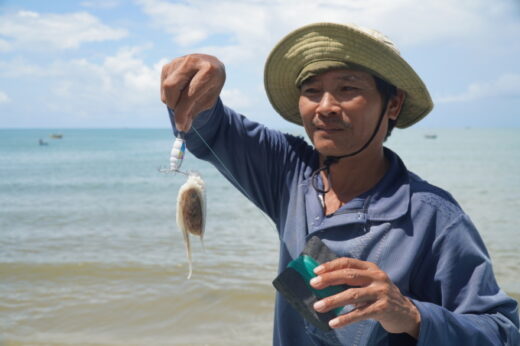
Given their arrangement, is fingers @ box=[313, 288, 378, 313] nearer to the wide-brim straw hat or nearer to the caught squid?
the caught squid

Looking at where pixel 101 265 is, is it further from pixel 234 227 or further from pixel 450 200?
pixel 450 200

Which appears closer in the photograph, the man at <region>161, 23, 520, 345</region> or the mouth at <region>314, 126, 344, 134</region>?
the man at <region>161, 23, 520, 345</region>

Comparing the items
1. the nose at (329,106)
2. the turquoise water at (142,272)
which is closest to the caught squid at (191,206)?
the nose at (329,106)

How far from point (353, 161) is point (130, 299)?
568 cm

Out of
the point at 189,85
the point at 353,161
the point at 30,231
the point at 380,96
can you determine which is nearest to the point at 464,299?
the point at 353,161

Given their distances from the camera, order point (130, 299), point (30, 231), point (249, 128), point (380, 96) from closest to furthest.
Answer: point (380, 96)
point (249, 128)
point (130, 299)
point (30, 231)

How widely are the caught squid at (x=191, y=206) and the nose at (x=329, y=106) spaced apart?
23.9 inches

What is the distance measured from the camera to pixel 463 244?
184 cm

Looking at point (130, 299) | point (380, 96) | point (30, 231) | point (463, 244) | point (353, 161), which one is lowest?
point (30, 231)

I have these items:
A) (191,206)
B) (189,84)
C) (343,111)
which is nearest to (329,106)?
(343,111)

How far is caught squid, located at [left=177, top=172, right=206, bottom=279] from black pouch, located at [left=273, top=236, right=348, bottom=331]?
55 cm

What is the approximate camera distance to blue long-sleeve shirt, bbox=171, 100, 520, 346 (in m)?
1.80

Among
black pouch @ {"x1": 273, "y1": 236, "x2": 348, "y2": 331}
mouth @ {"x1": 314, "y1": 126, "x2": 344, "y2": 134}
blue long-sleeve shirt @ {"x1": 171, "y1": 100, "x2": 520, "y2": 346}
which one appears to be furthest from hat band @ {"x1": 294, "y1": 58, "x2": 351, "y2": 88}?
black pouch @ {"x1": 273, "y1": 236, "x2": 348, "y2": 331}

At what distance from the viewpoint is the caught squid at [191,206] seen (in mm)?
2171
